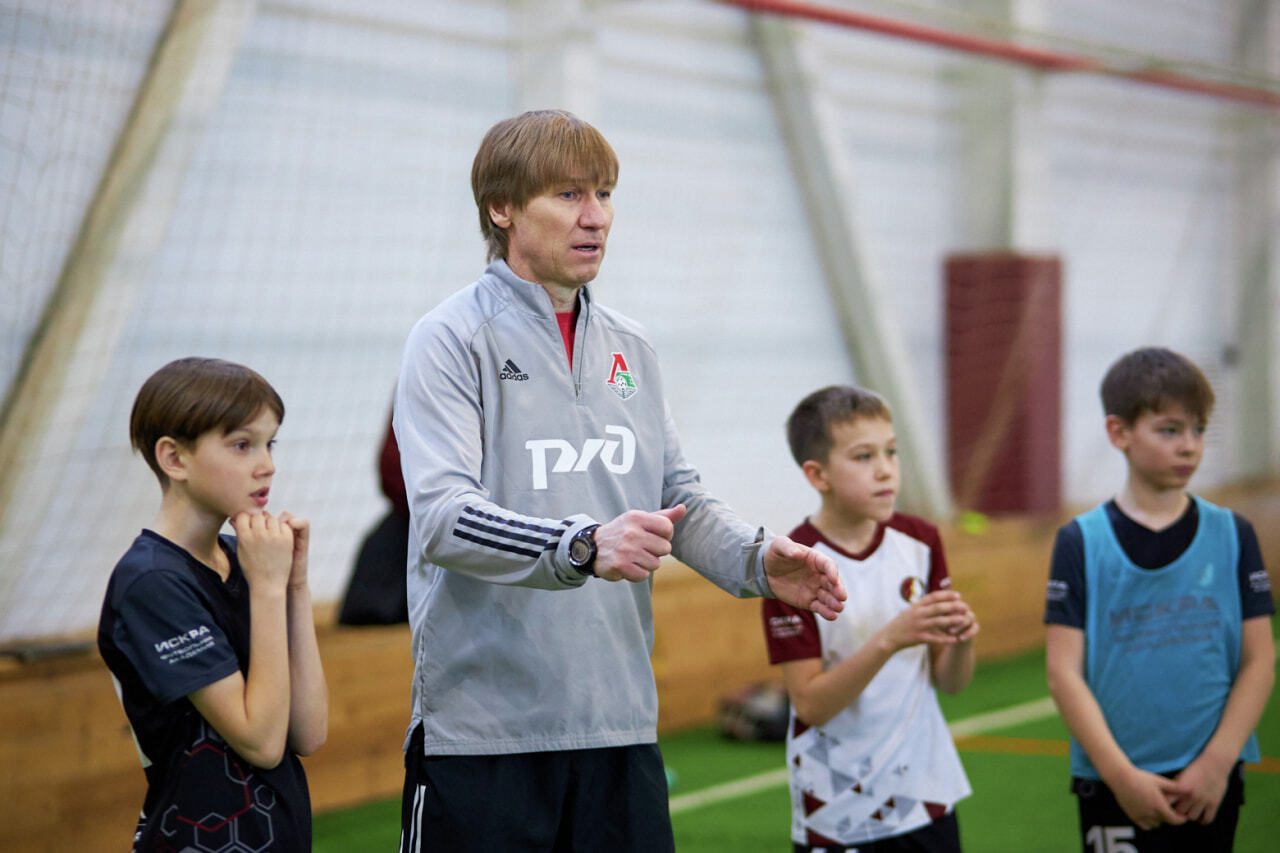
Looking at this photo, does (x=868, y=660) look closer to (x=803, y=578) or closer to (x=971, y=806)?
(x=803, y=578)

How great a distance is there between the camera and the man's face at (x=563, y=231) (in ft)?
6.48

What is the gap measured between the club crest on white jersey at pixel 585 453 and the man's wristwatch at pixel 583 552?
25 cm

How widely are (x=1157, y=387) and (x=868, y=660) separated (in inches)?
34.5

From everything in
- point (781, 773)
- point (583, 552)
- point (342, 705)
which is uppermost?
point (583, 552)

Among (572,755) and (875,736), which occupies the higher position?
(572,755)

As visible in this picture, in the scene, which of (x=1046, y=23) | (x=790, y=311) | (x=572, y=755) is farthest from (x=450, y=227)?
(x=1046, y=23)

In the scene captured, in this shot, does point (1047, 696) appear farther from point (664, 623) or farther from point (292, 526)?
point (292, 526)

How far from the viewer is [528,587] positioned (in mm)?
1806

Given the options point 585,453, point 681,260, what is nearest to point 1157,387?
point 585,453

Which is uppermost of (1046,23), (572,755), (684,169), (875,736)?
(1046,23)

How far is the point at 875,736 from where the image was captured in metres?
2.63

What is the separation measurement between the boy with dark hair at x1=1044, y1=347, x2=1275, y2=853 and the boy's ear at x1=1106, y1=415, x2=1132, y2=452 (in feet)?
0.05

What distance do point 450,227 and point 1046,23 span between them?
184 inches

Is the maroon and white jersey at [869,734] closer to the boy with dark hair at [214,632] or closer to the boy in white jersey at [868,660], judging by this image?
the boy in white jersey at [868,660]
